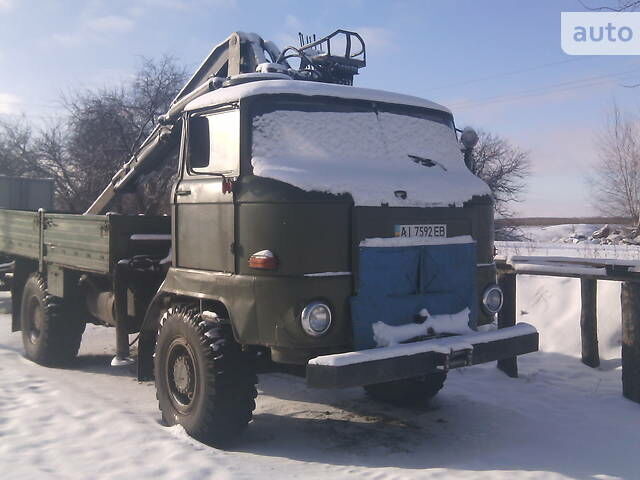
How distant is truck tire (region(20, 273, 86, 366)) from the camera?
7676 millimetres

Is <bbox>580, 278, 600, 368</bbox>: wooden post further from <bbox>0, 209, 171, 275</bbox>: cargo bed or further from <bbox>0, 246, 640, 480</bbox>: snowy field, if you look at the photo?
<bbox>0, 209, 171, 275</bbox>: cargo bed

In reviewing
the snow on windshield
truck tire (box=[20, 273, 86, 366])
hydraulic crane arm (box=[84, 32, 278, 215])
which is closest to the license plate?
the snow on windshield

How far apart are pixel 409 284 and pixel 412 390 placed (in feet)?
6.15

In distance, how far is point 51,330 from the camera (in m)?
7.66

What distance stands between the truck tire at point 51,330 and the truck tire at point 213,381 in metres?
3.17

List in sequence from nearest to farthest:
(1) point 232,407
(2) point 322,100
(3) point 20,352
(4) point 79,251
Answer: (1) point 232,407
(2) point 322,100
(4) point 79,251
(3) point 20,352

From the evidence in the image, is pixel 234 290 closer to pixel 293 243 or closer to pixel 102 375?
pixel 293 243

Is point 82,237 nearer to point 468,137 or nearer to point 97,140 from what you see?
point 468,137

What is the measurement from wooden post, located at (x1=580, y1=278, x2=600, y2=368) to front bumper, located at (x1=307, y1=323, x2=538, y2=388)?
2.74m

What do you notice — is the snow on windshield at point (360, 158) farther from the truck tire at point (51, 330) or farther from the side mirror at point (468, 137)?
the truck tire at point (51, 330)

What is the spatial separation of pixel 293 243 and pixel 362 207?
1.88ft

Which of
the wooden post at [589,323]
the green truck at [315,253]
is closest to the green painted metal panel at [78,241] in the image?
the green truck at [315,253]

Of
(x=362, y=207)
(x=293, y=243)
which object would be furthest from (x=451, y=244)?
(x=293, y=243)

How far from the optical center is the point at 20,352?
860 cm
